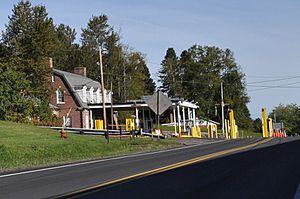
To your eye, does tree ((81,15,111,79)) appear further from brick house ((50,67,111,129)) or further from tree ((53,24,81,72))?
brick house ((50,67,111,129))

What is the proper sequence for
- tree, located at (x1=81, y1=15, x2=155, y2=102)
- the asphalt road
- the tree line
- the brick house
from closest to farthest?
the asphalt road
the tree line
the brick house
tree, located at (x1=81, y1=15, x2=155, y2=102)

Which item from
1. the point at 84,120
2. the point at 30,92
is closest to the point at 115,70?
the point at 84,120

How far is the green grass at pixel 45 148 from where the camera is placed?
2450 cm

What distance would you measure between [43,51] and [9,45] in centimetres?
452

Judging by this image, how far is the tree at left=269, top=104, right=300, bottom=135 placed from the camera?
15585 cm

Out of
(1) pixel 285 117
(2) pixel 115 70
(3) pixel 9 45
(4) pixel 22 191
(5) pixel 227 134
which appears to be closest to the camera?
(4) pixel 22 191

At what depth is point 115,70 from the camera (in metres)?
90.9

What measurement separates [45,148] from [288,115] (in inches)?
5620

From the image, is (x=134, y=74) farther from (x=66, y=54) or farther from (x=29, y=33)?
(x=29, y=33)

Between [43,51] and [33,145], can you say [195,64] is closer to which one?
[43,51]

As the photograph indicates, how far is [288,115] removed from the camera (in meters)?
163

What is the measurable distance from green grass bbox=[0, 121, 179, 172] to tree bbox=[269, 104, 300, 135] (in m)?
122

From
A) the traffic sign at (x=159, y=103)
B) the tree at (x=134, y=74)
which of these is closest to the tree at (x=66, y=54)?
the tree at (x=134, y=74)

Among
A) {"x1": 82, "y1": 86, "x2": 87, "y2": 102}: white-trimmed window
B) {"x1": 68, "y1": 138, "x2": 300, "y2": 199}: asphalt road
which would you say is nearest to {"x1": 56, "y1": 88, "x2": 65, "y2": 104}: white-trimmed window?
{"x1": 82, "y1": 86, "x2": 87, "y2": 102}: white-trimmed window
